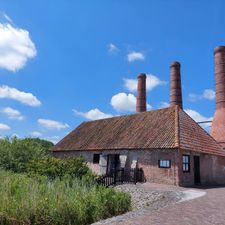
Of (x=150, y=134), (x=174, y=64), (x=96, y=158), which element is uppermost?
(x=174, y=64)

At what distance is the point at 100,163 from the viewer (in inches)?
1022

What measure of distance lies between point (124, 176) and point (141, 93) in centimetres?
2038

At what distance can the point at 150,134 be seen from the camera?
23.9 m

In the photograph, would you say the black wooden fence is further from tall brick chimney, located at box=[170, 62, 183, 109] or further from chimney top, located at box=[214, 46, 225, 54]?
chimney top, located at box=[214, 46, 225, 54]

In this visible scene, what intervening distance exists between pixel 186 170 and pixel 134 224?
14.2 meters

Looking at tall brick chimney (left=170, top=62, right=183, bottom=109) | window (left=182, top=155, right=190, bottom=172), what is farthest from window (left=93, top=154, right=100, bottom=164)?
tall brick chimney (left=170, top=62, right=183, bottom=109)

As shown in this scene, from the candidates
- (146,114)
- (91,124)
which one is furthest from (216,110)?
(91,124)

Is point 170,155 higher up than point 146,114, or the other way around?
point 146,114

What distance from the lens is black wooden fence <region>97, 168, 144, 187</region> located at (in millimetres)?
21406

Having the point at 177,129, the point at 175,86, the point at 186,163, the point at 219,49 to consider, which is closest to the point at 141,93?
the point at 175,86

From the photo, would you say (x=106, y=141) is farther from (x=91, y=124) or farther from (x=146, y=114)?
(x=91, y=124)

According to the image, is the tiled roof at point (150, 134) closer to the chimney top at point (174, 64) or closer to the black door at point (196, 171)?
the black door at point (196, 171)

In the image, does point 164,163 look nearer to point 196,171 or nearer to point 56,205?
point 196,171

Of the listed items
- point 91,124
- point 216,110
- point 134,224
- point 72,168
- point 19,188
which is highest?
point 216,110
